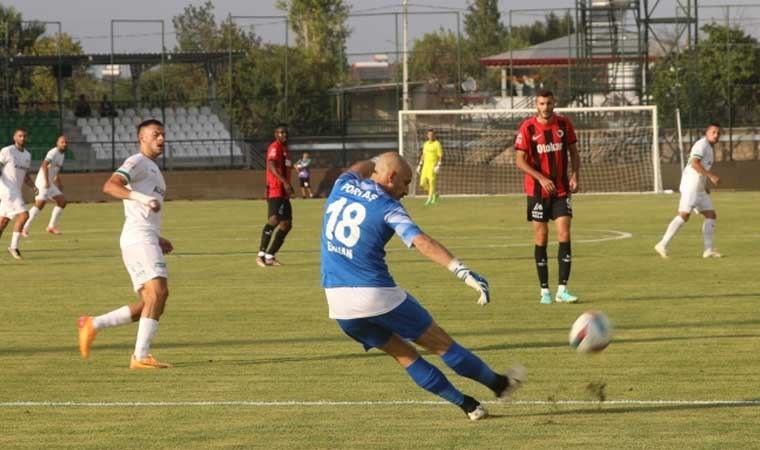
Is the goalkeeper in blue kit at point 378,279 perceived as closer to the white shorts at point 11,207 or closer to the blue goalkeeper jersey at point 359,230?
the blue goalkeeper jersey at point 359,230

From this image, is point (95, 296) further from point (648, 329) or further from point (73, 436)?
point (73, 436)

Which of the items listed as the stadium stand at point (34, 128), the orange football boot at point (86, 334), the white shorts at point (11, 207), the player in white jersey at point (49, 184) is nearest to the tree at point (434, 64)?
the stadium stand at point (34, 128)

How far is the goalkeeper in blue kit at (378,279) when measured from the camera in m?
8.48

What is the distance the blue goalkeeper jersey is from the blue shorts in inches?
7.2

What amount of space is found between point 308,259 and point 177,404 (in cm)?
1311

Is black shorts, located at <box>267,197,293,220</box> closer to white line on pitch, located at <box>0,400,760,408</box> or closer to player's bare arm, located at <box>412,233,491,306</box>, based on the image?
white line on pitch, located at <box>0,400,760,408</box>

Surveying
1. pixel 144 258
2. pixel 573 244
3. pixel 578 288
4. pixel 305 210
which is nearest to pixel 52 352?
pixel 144 258

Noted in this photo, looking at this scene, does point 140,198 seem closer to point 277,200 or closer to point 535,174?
point 535,174

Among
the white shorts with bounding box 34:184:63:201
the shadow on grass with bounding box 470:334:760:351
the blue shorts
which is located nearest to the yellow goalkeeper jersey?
the white shorts with bounding box 34:184:63:201

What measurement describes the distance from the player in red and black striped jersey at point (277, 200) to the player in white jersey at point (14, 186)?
5.15 meters

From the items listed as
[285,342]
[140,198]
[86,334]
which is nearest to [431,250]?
[140,198]

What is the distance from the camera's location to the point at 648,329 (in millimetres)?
13477

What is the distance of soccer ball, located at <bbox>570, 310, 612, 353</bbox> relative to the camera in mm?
9609

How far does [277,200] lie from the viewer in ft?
71.6
